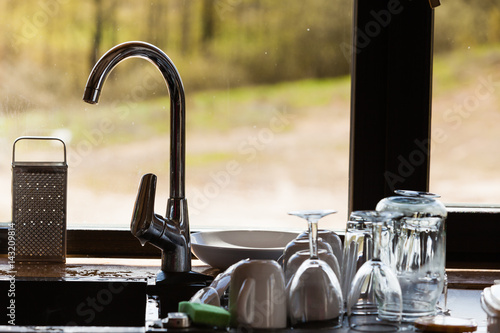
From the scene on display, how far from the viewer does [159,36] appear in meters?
1.62

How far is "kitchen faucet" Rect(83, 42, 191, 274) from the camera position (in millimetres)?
1202

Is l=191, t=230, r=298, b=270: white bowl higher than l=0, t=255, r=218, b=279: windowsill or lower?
higher

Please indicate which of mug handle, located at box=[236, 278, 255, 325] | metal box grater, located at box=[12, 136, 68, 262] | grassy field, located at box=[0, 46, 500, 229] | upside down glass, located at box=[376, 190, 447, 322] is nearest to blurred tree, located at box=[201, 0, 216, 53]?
grassy field, located at box=[0, 46, 500, 229]

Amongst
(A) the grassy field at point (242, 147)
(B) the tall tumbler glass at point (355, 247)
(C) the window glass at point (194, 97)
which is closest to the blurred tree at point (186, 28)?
(C) the window glass at point (194, 97)

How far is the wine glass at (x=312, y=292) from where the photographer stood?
0.95 meters

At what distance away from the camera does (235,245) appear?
4.90 ft

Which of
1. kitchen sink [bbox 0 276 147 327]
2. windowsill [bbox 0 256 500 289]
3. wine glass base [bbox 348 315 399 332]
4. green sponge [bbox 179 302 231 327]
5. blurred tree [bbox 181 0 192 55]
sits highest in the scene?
blurred tree [bbox 181 0 192 55]

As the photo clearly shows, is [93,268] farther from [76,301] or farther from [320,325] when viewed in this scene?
[320,325]

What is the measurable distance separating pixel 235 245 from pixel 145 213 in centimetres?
36

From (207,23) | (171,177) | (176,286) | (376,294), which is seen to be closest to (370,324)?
(376,294)

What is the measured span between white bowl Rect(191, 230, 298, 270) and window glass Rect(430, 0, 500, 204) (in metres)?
0.45

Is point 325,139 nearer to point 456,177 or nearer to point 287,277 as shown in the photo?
point 456,177

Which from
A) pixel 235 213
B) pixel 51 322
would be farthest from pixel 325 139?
pixel 51 322

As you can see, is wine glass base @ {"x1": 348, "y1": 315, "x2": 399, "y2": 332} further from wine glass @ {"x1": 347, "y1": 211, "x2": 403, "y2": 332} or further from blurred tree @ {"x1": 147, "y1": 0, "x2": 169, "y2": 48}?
blurred tree @ {"x1": 147, "y1": 0, "x2": 169, "y2": 48}
